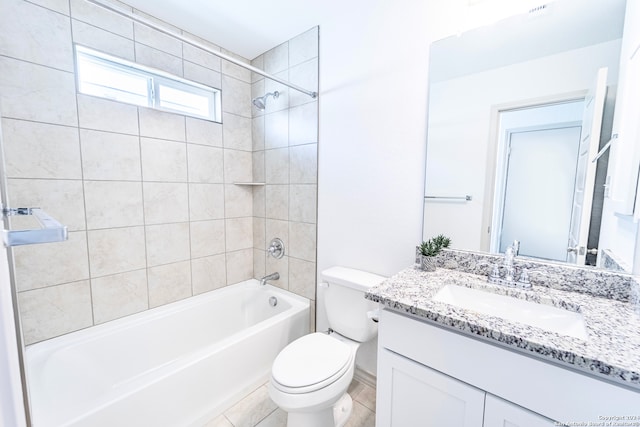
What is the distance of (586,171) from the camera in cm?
102

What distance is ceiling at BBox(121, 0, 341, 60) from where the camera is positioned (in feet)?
5.19

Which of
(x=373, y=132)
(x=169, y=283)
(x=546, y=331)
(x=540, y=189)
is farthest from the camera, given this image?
(x=169, y=283)

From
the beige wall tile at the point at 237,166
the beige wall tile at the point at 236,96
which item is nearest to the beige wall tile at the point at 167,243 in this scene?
the beige wall tile at the point at 237,166

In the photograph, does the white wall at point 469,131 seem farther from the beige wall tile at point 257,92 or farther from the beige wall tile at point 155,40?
the beige wall tile at point 155,40

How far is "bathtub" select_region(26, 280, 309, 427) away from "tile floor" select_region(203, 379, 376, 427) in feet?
0.16

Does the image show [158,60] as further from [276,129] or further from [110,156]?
[276,129]

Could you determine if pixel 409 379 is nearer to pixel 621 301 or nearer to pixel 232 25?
pixel 621 301

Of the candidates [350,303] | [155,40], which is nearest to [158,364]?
[350,303]

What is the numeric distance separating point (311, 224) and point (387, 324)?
41.2 inches

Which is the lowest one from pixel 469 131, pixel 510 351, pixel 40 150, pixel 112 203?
pixel 510 351

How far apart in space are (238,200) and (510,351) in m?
2.04

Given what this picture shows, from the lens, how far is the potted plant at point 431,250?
129 centimetres

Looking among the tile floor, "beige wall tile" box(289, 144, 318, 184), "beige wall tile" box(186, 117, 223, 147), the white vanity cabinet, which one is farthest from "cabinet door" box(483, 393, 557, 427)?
"beige wall tile" box(186, 117, 223, 147)

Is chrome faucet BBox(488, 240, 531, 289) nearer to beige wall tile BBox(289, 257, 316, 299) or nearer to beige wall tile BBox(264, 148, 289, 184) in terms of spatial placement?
beige wall tile BBox(289, 257, 316, 299)
